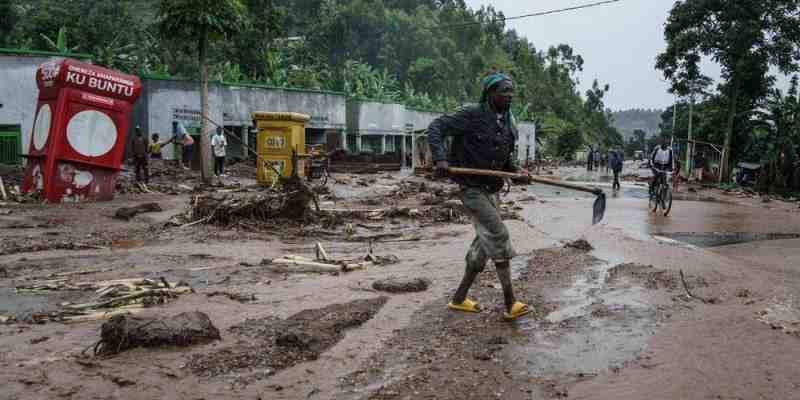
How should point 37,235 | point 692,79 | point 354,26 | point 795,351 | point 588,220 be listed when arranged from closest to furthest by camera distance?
point 795,351 < point 37,235 < point 588,220 < point 692,79 < point 354,26

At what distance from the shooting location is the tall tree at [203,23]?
1862cm

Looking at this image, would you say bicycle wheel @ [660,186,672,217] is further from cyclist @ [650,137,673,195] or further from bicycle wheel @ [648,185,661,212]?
cyclist @ [650,137,673,195]

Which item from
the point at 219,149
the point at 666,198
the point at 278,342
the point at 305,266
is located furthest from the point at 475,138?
the point at 219,149

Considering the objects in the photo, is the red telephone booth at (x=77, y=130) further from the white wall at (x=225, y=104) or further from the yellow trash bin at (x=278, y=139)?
the white wall at (x=225, y=104)

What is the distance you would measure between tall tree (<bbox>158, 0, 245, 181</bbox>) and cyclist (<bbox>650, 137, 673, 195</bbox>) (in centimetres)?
1153

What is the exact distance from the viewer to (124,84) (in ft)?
46.4

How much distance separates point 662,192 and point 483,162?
35.0 ft

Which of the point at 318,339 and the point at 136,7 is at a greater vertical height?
the point at 136,7

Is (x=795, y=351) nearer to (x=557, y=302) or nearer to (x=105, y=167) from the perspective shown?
(x=557, y=302)

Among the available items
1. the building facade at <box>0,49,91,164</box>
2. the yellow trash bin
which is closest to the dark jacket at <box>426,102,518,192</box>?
the yellow trash bin

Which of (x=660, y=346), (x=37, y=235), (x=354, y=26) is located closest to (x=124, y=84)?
(x=37, y=235)

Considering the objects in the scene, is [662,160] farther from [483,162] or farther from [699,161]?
[699,161]

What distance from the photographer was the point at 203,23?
734 inches

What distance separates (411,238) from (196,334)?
5.72m
